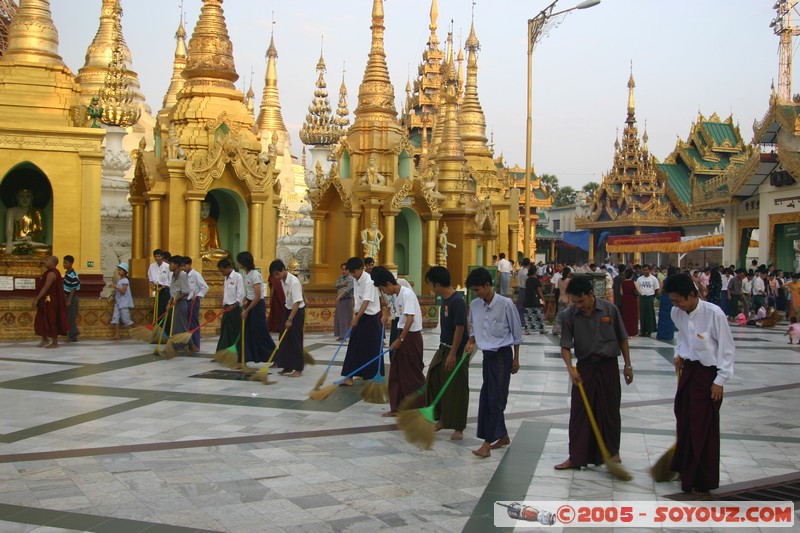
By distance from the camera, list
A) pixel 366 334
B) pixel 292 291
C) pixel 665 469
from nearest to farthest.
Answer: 1. pixel 665 469
2. pixel 366 334
3. pixel 292 291

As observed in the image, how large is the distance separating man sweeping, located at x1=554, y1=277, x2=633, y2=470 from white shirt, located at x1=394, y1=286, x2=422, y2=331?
2.29 metres

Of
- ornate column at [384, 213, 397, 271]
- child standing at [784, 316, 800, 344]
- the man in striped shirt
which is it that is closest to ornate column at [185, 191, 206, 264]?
the man in striped shirt

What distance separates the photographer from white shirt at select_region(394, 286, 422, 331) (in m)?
8.74

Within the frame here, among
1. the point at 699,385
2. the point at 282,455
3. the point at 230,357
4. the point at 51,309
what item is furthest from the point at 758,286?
the point at 282,455

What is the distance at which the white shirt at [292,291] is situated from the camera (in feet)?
37.6

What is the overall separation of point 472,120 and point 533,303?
54.4ft

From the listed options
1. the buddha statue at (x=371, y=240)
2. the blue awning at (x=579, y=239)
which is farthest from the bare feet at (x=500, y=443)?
the blue awning at (x=579, y=239)

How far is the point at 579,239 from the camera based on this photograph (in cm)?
5769

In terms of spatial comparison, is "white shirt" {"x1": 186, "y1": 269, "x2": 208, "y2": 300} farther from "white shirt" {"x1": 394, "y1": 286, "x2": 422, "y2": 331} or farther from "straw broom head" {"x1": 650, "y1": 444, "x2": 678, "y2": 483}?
"straw broom head" {"x1": 650, "y1": 444, "x2": 678, "y2": 483}

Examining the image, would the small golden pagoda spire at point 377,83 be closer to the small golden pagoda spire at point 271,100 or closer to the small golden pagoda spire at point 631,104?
the small golden pagoda spire at point 271,100

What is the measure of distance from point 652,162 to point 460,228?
32.2 m

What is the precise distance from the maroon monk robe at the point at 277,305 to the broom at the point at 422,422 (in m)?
4.84

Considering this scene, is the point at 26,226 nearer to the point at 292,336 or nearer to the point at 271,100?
the point at 292,336

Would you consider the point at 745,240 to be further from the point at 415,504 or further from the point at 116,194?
the point at 415,504
